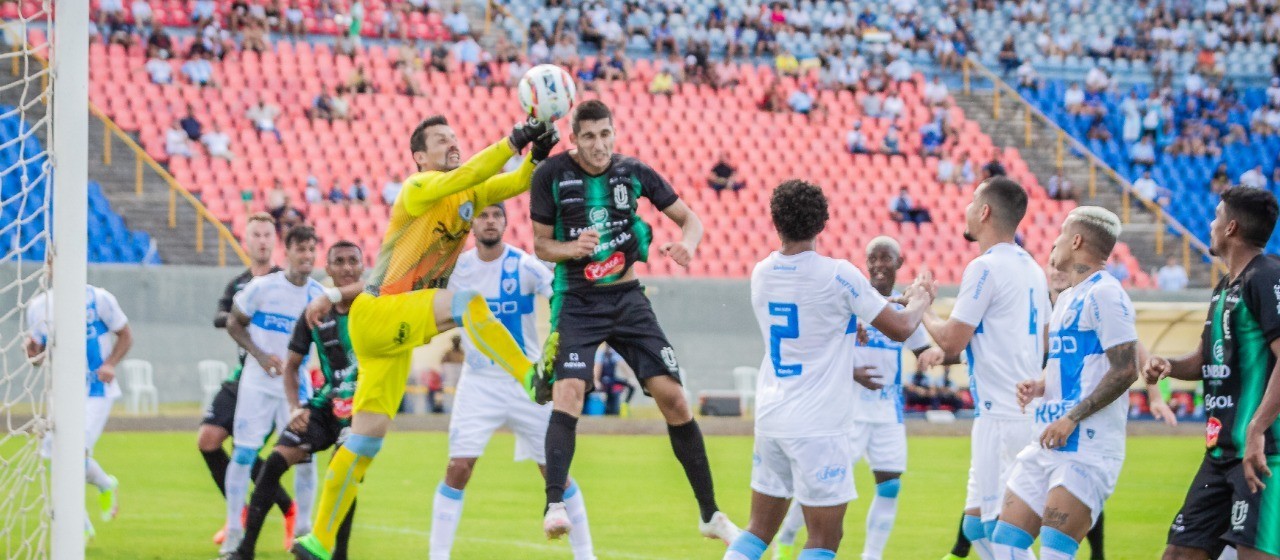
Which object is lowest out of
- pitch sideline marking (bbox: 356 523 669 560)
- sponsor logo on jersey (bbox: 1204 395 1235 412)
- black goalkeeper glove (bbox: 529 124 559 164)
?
pitch sideline marking (bbox: 356 523 669 560)

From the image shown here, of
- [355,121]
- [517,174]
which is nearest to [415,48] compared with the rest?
[355,121]

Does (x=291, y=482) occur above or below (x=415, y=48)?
below

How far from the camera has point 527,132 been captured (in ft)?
24.0

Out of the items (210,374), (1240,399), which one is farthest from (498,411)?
(210,374)

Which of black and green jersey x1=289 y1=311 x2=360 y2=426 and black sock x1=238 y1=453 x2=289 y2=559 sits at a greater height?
black and green jersey x1=289 y1=311 x2=360 y2=426

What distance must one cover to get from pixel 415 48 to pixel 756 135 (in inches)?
310

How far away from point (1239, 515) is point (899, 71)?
29899 millimetres

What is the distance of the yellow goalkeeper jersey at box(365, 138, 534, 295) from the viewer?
314 inches

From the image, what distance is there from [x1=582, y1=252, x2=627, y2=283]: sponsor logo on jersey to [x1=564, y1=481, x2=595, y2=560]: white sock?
1.72 meters

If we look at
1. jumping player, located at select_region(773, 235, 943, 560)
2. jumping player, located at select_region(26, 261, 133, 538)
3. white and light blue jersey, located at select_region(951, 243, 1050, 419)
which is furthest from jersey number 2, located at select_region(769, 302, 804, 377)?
jumping player, located at select_region(26, 261, 133, 538)

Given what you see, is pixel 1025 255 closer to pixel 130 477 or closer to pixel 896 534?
pixel 896 534

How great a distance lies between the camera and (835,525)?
6773 millimetres

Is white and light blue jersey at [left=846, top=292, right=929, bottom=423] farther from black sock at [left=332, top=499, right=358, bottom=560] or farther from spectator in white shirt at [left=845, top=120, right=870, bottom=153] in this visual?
spectator in white shirt at [left=845, top=120, right=870, bottom=153]

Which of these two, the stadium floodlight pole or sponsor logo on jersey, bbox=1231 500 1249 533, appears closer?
sponsor logo on jersey, bbox=1231 500 1249 533
